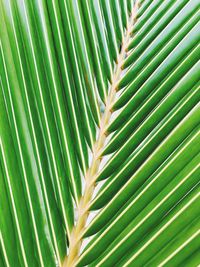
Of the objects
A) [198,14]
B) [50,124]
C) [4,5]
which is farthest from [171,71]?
[4,5]

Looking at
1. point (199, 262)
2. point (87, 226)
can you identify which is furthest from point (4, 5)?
point (199, 262)

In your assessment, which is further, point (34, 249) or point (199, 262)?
point (34, 249)

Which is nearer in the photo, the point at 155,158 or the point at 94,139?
the point at 155,158

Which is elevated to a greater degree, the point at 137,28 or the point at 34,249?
the point at 137,28

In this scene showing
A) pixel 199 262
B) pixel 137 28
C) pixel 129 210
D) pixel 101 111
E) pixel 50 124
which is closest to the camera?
pixel 199 262

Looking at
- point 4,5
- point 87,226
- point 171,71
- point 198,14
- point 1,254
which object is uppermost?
point 198,14

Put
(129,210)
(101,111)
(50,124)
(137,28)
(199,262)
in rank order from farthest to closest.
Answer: (137,28) < (101,111) < (50,124) < (129,210) < (199,262)

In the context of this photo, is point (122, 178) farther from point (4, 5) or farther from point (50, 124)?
point (4, 5)

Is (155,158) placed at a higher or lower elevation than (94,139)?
higher
